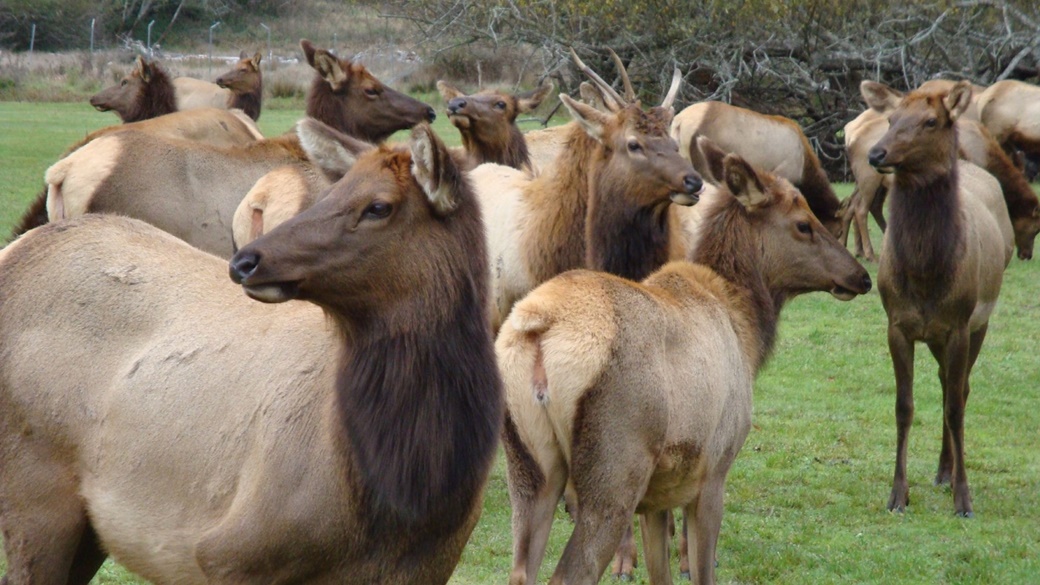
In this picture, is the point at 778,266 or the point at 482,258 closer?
the point at 482,258

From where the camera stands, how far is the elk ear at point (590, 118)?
718 centimetres

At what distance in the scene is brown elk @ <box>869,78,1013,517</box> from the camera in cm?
739

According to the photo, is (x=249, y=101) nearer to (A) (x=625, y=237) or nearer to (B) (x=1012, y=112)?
(A) (x=625, y=237)

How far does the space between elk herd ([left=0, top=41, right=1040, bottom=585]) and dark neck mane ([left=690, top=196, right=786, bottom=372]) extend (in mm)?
14

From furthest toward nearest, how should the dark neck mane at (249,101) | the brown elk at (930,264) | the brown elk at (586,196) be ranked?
the dark neck mane at (249,101)
the brown elk at (930,264)
the brown elk at (586,196)

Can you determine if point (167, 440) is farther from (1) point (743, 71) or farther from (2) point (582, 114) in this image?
(1) point (743, 71)

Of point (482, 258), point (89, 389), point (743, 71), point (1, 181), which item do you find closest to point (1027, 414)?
point (482, 258)

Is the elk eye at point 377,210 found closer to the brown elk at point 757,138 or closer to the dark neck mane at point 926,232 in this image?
the dark neck mane at point 926,232

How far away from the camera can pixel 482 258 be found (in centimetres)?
380

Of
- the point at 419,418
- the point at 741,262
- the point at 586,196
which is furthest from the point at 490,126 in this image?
the point at 419,418

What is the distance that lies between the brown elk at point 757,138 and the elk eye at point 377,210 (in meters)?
12.3

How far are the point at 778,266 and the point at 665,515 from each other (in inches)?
56.7

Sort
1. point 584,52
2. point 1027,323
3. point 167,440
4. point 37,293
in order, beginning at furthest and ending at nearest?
1. point 584,52
2. point 1027,323
3. point 37,293
4. point 167,440

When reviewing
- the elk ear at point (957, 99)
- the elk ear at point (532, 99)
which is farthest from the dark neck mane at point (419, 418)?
the elk ear at point (532, 99)
